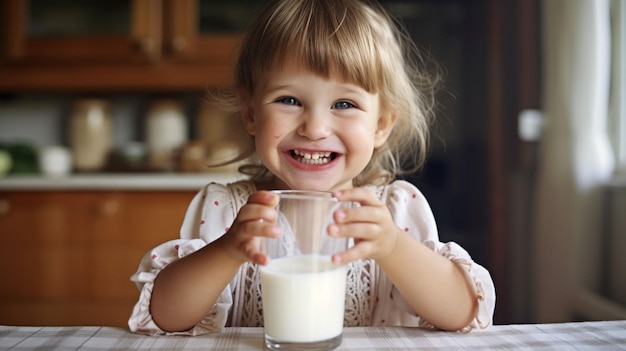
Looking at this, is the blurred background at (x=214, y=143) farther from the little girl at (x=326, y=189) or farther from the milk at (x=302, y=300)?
the milk at (x=302, y=300)

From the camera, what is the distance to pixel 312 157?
0.83 m

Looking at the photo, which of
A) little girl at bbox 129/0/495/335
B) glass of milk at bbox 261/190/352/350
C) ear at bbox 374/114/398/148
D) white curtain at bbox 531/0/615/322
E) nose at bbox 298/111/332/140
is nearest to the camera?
glass of milk at bbox 261/190/352/350

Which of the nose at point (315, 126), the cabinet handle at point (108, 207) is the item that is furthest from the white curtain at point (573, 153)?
the cabinet handle at point (108, 207)

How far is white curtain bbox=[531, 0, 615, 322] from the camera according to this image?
6.18 feet

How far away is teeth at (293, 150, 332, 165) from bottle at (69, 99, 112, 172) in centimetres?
217

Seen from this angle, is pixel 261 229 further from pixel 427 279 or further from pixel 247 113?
pixel 247 113

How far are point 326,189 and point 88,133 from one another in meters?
2.18

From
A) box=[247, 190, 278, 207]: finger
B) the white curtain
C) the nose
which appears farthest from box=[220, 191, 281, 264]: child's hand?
the white curtain

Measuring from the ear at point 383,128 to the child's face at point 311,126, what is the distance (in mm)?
107

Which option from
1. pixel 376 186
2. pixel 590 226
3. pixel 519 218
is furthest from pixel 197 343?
pixel 519 218

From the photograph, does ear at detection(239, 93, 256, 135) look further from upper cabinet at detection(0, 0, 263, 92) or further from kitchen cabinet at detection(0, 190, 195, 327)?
upper cabinet at detection(0, 0, 263, 92)

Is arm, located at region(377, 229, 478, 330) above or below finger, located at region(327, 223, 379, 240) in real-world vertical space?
below

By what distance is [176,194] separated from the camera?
2332mm

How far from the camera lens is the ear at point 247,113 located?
0.97 metres
